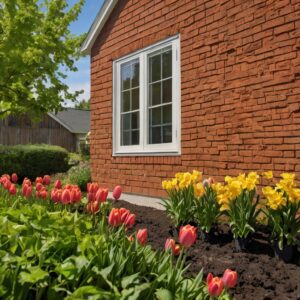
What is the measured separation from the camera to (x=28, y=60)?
28.7ft

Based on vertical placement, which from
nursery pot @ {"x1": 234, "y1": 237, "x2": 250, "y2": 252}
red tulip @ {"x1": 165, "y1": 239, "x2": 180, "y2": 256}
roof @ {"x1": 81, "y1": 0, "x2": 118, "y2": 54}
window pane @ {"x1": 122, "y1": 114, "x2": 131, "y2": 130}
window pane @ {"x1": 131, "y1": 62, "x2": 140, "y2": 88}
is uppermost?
roof @ {"x1": 81, "y1": 0, "x2": 118, "y2": 54}

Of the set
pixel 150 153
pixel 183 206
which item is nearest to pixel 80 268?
pixel 183 206

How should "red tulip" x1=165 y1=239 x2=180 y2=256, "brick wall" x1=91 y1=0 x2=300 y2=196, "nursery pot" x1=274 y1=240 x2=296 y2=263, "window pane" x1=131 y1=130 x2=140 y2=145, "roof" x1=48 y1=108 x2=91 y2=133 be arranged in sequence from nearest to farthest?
"red tulip" x1=165 y1=239 x2=180 y2=256, "nursery pot" x1=274 y1=240 x2=296 y2=263, "brick wall" x1=91 y1=0 x2=300 y2=196, "window pane" x1=131 y1=130 x2=140 y2=145, "roof" x1=48 y1=108 x2=91 y2=133

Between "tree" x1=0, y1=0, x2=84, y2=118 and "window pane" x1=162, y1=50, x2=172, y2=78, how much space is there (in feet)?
10.9

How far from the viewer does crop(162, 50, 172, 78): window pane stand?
6557 mm

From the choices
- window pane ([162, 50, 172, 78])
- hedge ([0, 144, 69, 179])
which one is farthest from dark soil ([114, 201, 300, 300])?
hedge ([0, 144, 69, 179])

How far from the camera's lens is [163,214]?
5.33m

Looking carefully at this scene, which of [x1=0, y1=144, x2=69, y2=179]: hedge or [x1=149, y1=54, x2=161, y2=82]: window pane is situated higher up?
[x1=149, y1=54, x2=161, y2=82]: window pane

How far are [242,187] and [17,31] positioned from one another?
6.37 m

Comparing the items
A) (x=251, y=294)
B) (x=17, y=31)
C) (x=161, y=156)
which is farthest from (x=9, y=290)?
(x=17, y=31)

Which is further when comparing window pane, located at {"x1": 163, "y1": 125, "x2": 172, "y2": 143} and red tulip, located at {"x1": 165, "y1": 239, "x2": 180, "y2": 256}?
window pane, located at {"x1": 163, "y1": 125, "x2": 172, "y2": 143}

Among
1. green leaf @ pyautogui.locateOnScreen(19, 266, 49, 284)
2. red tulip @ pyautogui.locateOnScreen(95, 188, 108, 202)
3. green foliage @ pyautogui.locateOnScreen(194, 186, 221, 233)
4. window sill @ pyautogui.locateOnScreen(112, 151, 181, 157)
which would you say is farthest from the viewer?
window sill @ pyautogui.locateOnScreen(112, 151, 181, 157)

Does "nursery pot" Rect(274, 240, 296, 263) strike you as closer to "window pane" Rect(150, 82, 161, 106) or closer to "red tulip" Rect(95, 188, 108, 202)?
"red tulip" Rect(95, 188, 108, 202)

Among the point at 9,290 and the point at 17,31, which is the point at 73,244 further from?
the point at 17,31
